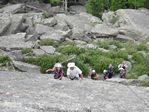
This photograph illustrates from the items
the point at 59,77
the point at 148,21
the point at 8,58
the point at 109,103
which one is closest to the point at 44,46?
the point at 8,58

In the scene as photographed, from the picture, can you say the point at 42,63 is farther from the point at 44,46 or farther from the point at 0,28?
the point at 0,28

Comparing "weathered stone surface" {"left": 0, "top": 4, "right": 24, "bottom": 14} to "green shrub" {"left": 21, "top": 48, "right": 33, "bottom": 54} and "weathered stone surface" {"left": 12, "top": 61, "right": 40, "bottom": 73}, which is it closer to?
"green shrub" {"left": 21, "top": 48, "right": 33, "bottom": 54}

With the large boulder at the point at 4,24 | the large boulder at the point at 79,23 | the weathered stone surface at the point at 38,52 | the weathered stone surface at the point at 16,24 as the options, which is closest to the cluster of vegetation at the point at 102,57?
the weathered stone surface at the point at 38,52

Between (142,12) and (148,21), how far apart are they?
10.1 ft

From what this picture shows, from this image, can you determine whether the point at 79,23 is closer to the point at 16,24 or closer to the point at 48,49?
the point at 16,24

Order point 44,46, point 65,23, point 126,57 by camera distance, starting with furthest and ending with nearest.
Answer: point 65,23
point 44,46
point 126,57

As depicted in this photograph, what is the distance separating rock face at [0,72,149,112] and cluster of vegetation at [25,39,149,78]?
13838mm

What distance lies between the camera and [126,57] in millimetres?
36938

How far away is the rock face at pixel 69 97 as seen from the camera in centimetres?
1384

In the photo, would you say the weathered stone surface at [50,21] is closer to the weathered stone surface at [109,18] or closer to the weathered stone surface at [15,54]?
the weathered stone surface at [109,18]

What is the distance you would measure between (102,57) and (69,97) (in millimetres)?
20654

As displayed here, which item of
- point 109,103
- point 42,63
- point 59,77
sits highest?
point 109,103

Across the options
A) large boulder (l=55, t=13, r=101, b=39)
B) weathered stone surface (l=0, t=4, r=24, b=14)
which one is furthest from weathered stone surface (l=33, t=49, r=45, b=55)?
weathered stone surface (l=0, t=4, r=24, b=14)

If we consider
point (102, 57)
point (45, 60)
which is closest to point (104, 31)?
point (102, 57)
